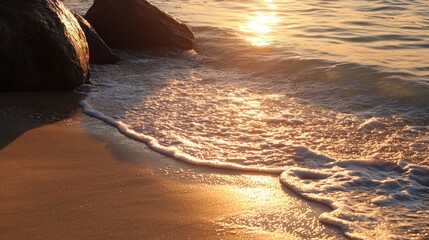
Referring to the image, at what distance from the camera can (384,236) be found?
330 centimetres

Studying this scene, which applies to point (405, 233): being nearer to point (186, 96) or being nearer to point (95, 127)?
point (95, 127)

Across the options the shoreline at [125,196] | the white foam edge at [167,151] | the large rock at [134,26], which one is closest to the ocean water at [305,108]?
the white foam edge at [167,151]

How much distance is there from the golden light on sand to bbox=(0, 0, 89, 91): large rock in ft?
11.6

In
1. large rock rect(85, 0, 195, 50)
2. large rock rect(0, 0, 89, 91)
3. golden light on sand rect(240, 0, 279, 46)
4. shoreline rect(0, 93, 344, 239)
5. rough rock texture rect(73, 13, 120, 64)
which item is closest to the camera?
shoreline rect(0, 93, 344, 239)

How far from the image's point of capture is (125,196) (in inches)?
144

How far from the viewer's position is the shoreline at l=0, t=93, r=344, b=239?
3.24 m

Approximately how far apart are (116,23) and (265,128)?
427 centimetres

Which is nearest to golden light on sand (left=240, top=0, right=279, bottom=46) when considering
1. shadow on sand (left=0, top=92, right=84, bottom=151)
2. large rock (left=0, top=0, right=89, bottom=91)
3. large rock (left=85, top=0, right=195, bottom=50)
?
large rock (left=85, top=0, right=195, bottom=50)

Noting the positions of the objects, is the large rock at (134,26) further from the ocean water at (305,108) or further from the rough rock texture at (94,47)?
the rough rock texture at (94,47)

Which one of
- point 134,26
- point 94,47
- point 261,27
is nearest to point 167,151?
point 94,47

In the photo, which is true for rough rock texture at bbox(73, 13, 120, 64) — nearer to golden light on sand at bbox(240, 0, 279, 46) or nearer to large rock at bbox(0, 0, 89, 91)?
large rock at bbox(0, 0, 89, 91)

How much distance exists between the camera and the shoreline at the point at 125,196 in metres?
3.24

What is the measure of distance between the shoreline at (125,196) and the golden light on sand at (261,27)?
15.9 feet

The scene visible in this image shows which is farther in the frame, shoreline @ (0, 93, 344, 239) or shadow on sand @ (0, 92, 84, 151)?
shadow on sand @ (0, 92, 84, 151)
